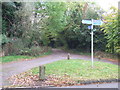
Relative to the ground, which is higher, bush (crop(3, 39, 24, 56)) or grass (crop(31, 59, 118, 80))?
bush (crop(3, 39, 24, 56))

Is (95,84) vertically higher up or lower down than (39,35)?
lower down

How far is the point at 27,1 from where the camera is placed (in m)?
13.9

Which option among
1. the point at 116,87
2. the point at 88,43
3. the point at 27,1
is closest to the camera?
the point at 116,87

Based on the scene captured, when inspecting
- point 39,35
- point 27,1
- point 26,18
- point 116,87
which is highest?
point 27,1

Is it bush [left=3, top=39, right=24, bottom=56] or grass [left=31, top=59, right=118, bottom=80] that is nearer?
grass [left=31, top=59, right=118, bottom=80]

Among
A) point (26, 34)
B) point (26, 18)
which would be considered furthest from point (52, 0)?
point (26, 34)

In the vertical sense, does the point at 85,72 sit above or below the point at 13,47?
below

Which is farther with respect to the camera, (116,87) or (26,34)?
(26,34)

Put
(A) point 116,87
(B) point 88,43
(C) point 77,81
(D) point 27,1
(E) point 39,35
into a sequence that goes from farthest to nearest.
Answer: (B) point 88,43 → (E) point 39,35 → (D) point 27,1 → (C) point 77,81 → (A) point 116,87

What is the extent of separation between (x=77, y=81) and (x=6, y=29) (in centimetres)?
1188

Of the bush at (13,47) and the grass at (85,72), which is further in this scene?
the bush at (13,47)

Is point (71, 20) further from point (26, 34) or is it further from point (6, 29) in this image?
point (6, 29)

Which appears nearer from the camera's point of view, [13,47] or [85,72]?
[85,72]

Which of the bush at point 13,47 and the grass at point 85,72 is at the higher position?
the bush at point 13,47
